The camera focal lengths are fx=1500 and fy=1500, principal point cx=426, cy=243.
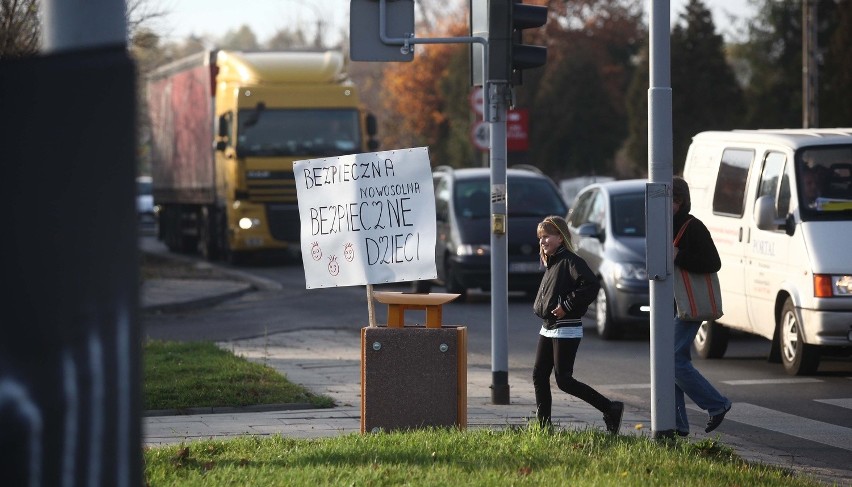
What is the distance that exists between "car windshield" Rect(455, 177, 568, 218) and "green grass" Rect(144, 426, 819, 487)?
41.1 feet

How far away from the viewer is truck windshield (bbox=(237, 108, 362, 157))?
28031 mm

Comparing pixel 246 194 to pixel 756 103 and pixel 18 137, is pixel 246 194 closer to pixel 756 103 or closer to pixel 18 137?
pixel 18 137

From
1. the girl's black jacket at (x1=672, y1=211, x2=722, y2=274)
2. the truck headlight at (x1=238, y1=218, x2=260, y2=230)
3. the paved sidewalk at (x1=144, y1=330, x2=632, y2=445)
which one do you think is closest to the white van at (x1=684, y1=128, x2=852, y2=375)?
the paved sidewalk at (x1=144, y1=330, x2=632, y2=445)

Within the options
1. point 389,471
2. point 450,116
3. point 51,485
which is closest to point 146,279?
point 389,471

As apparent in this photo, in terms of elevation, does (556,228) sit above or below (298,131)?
below

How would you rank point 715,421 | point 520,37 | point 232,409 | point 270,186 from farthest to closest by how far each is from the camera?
point 270,186, point 520,37, point 232,409, point 715,421

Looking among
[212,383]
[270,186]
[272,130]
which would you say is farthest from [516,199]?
[212,383]

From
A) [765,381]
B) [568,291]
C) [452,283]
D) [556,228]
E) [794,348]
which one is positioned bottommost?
[765,381]

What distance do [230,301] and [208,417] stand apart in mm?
12465

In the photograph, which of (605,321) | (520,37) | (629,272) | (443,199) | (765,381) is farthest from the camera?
(443,199)

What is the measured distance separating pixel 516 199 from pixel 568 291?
1242 centimetres

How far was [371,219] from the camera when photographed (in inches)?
347

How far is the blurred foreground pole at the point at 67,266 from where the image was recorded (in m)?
3.72

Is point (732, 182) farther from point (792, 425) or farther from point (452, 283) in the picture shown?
point (452, 283)
